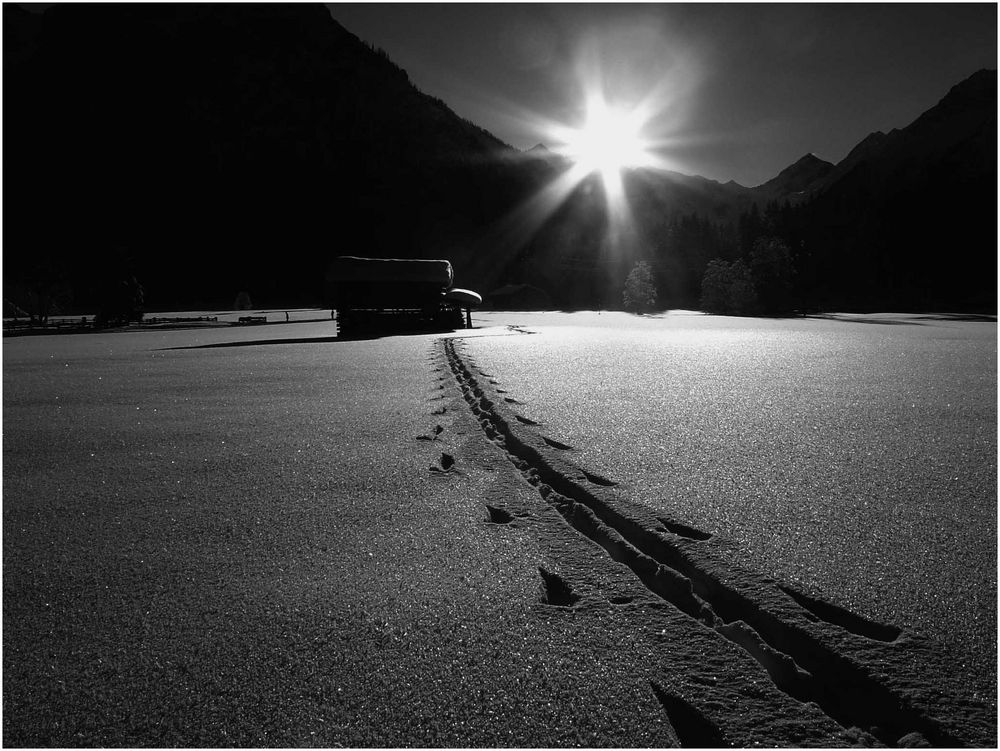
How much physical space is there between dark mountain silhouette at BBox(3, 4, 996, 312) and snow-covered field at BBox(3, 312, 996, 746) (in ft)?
189

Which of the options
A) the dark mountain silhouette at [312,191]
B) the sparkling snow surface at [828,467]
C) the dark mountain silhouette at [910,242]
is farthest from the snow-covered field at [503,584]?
the dark mountain silhouette at [910,242]

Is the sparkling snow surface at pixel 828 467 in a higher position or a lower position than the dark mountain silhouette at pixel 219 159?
lower

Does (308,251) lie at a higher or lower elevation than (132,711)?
higher

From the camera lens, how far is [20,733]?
1.37 metres

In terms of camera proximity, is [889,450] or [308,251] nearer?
[889,450]

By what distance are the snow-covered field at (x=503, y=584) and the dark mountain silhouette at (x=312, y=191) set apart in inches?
2269

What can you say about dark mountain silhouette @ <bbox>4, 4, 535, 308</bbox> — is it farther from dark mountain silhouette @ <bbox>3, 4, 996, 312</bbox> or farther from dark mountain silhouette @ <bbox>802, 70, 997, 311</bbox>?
dark mountain silhouette @ <bbox>802, 70, 997, 311</bbox>

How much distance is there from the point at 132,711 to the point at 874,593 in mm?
2134

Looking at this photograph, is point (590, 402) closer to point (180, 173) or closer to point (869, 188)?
point (869, 188)

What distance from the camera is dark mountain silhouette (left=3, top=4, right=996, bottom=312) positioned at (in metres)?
92.1

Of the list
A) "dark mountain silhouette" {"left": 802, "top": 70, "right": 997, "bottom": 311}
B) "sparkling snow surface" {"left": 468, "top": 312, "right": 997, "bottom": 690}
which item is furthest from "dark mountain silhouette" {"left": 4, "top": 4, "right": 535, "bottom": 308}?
"sparkling snow surface" {"left": 468, "top": 312, "right": 997, "bottom": 690}

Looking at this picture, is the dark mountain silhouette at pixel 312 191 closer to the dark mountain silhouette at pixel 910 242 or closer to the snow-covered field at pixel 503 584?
the dark mountain silhouette at pixel 910 242

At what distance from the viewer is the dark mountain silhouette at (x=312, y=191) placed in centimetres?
9212

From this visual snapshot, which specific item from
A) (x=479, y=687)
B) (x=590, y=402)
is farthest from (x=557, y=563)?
(x=590, y=402)
